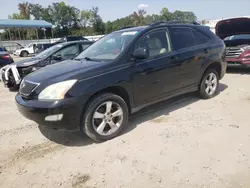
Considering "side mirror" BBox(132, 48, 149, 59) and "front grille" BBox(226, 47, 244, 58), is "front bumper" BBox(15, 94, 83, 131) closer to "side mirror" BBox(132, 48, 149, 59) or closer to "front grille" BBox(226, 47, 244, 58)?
"side mirror" BBox(132, 48, 149, 59)

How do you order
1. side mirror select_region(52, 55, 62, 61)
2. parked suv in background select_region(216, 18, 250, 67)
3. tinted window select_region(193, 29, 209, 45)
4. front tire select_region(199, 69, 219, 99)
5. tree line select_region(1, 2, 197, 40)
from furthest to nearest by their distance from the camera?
tree line select_region(1, 2, 197, 40) → parked suv in background select_region(216, 18, 250, 67) → side mirror select_region(52, 55, 62, 61) → front tire select_region(199, 69, 219, 99) → tinted window select_region(193, 29, 209, 45)

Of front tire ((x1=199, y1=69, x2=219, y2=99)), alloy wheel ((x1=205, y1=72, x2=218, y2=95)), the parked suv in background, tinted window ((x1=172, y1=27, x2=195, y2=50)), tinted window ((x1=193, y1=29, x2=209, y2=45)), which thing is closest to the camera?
tinted window ((x1=172, y1=27, x2=195, y2=50))

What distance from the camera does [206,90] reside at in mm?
5516

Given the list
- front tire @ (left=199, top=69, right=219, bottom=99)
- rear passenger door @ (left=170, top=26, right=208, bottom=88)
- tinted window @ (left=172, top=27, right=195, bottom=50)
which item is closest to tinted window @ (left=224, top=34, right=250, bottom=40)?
front tire @ (left=199, top=69, right=219, bottom=99)

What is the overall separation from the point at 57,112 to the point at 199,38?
357cm

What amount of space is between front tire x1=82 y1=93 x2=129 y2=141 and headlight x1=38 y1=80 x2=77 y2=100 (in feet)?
1.32

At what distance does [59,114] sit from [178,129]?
2.00 meters

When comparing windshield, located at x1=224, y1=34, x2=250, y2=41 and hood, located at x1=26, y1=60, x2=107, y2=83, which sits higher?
windshield, located at x1=224, y1=34, x2=250, y2=41

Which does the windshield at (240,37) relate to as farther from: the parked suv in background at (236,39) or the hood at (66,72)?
the hood at (66,72)

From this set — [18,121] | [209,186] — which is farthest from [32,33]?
[209,186]

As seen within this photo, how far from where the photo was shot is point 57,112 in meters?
3.25

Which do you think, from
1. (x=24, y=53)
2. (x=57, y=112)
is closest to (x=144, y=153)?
(x=57, y=112)

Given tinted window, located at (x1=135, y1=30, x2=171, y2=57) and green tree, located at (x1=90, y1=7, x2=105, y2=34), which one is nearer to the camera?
tinted window, located at (x1=135, y1=30, x2=171, y2=57)

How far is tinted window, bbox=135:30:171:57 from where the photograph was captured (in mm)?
4234
